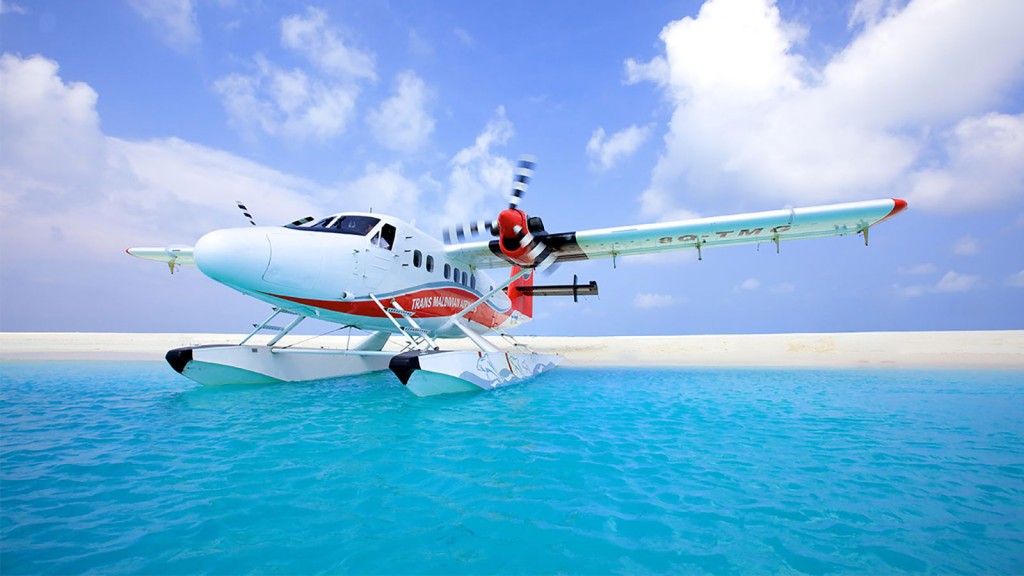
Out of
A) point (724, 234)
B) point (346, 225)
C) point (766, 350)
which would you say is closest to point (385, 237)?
point (346, 225)

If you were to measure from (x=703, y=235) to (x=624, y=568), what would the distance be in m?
9.20

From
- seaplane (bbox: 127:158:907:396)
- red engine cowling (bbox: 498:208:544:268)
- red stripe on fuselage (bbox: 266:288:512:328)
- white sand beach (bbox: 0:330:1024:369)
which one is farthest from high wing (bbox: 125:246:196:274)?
red engine cowling (bbox: 498:208:544:268)

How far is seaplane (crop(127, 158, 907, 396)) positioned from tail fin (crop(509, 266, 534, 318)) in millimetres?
3803

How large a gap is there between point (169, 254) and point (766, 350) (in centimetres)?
2873

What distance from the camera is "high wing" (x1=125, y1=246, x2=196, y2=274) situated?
42.0ft

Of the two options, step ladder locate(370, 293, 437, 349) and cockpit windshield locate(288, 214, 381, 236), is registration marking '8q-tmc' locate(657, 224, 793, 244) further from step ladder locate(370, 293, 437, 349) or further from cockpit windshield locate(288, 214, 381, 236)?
cockpit windshield locate(288, 214, 381, 236)

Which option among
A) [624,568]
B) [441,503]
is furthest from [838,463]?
[441,503]

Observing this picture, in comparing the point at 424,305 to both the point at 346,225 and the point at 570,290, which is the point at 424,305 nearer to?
the point at 346,225

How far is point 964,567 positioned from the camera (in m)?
2.29

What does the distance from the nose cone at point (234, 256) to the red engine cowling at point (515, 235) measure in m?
4.87

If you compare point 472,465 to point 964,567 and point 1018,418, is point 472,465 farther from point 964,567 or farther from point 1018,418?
point 1018,418

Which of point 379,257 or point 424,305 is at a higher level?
point 379,257

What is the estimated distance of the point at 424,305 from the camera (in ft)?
34.9

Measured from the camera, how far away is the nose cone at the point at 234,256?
6.77 m
